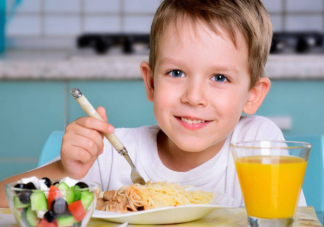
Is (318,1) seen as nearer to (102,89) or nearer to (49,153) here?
(102,89)

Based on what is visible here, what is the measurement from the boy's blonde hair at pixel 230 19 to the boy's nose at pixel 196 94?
0.14m

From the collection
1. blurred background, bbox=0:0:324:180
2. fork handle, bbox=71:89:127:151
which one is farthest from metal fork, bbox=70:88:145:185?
blurred background, bbox=0:0:324:180

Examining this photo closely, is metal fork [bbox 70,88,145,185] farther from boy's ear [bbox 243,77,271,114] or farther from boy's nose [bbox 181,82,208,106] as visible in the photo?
boy's ear [bbox 243,77,271,114]

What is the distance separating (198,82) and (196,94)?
3cm

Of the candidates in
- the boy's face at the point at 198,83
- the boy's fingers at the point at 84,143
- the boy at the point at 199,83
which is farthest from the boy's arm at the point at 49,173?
the boy's face at the point at 198,83

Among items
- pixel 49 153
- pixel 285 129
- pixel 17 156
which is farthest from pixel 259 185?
pixel 17 156

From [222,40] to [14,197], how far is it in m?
0.62

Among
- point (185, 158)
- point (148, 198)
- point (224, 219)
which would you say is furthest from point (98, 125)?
point (185, 158)

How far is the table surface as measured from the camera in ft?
2.27

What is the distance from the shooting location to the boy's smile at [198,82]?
1029mm

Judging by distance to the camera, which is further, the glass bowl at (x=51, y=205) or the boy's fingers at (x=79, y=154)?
the boy's fingers at (x=79, y=154)

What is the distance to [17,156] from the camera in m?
1.97

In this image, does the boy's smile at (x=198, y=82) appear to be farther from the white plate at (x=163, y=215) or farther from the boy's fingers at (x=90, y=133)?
the white plate at (x=163, y=215)

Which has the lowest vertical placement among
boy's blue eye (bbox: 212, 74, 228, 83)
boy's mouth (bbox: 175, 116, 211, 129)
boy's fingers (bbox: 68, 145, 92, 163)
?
boy's fingers (bbox: 68, 145, 92, 163)
